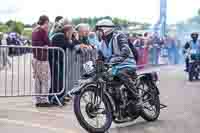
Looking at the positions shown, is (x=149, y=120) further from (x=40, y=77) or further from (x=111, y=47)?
(x=40, y=77)

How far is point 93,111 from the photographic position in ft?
22.8

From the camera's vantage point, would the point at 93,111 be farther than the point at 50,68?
No

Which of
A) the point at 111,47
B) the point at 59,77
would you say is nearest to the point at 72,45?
the point at 59,77

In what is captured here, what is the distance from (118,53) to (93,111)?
102 centimetres

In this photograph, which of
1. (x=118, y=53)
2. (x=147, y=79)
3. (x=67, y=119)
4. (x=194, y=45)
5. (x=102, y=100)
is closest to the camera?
(x=102, y=100)

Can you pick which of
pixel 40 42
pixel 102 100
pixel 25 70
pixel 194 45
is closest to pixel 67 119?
pixel 102 100

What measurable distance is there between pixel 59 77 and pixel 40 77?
51cm

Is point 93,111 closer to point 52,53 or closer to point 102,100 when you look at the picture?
point 102,100

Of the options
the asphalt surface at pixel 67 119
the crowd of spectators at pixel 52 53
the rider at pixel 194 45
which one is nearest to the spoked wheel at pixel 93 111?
the asphalt surface at pixel 67 119

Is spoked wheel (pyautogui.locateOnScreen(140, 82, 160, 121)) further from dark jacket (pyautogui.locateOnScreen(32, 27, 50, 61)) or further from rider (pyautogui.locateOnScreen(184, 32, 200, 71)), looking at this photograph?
rider (pyautogui.locateOnScreen(184, 32, 200, 71))

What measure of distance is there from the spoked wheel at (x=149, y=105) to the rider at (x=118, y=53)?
0.42m

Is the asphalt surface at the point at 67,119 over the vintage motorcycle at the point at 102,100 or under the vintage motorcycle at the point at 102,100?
under

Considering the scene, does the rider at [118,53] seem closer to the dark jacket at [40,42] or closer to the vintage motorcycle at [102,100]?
the vintage motorcycle at [102,100]

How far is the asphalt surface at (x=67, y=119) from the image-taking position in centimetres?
729
